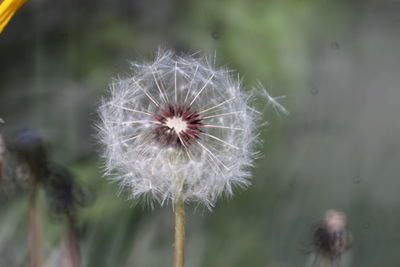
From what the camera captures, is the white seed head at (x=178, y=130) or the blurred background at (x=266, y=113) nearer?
the white seed head at (x=178, y=130)

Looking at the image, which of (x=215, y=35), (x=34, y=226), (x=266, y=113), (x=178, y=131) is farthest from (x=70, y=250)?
(x=215, y=35)

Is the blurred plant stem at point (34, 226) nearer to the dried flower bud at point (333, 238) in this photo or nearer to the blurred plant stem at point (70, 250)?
the blurred plant stem at point (70, 250)

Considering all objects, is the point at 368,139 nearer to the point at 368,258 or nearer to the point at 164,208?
the point at 368,258

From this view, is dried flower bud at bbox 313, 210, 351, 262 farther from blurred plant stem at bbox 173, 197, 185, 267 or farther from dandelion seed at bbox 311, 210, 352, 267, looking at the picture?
blurred plant stem at bbox 173, 197, 185, 267

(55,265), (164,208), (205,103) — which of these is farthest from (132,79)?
(164,208)

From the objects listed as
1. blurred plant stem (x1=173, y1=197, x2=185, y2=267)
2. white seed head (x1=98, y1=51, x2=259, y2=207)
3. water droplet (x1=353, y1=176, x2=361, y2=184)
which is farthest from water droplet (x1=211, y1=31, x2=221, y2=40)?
blurred plant stem (x1=173, y1=197, x2=185, y2=267)

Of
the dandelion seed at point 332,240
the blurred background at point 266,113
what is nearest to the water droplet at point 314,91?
the blurred background at point 266,113
